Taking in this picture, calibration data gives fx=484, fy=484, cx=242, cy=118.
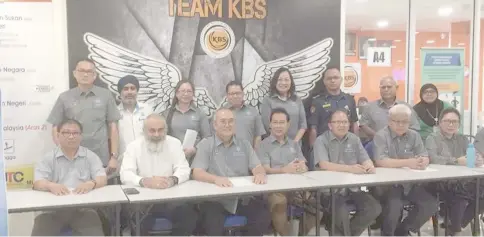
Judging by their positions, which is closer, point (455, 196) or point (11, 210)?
point (11, 210)

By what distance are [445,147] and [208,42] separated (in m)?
2.52

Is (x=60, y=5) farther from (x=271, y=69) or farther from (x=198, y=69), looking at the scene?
(x=271, y=69)

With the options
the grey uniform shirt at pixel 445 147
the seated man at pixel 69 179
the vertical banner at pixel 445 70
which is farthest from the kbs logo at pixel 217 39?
the vertical banner at pixel 445 70

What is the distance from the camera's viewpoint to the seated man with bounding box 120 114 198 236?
3.52m

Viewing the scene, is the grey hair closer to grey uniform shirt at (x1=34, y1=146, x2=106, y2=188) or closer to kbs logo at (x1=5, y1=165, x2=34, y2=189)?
grey uniform shirt at (x1=34, y1=146, x2=106, y2=188)

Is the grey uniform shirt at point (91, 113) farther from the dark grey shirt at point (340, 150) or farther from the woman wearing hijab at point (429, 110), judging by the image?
the woman wearing hijab at point (429, 110)

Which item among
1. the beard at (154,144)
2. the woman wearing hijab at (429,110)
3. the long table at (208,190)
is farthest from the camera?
the woman wearing hijab at (429,110)

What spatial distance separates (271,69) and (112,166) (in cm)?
209

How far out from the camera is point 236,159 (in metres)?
3.87

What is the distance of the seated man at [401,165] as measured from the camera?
4.00 m

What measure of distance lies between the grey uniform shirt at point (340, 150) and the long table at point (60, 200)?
5.70ft

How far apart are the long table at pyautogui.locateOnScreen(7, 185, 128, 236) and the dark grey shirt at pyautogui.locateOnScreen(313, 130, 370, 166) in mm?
1736

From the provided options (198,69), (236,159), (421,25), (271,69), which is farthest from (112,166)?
(421,25)

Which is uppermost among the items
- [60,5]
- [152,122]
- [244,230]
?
[60,5]
